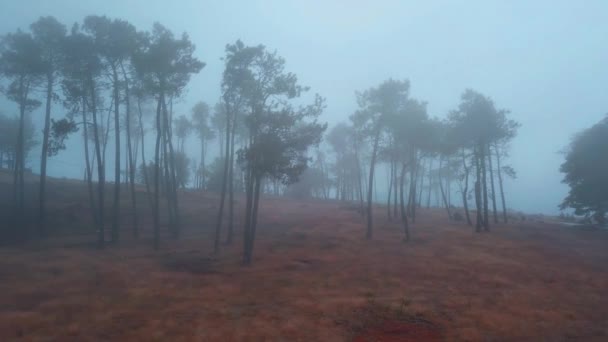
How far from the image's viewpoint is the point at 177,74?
27406mm

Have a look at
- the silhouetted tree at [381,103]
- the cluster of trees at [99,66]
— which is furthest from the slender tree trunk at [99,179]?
the silhouetted tree at [381,103]

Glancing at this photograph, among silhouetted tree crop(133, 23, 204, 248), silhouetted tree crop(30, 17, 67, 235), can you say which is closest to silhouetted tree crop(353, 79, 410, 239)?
silhouetted tree crop(133, 23, 204, 248)

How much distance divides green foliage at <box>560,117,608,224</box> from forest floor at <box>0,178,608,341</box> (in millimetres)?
9884

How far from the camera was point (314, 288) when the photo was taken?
16.8 m

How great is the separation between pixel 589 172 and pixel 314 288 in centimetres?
3503

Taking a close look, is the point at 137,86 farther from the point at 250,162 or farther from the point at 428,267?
the point at 428,267

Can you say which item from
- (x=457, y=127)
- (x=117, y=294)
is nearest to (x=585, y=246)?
(x=457, y=127)

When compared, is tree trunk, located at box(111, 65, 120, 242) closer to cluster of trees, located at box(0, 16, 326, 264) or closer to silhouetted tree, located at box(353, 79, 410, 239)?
cluster of trees, located at box(0, 16, 326, 264)

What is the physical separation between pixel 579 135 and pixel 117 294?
4531 cm

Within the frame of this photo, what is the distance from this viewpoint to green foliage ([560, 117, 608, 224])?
36656 mm

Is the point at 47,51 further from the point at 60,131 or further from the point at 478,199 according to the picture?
the point at 478,199

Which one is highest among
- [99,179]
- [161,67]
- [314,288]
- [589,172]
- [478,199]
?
[161,67]

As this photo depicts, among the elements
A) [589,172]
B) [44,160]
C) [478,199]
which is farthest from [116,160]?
[589,172]

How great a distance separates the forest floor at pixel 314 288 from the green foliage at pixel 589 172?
988cm
